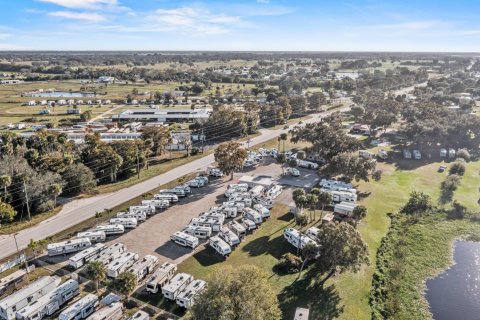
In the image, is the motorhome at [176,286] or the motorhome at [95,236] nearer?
the motorhome at [176,286]

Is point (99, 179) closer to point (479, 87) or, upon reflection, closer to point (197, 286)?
point (197, 286)

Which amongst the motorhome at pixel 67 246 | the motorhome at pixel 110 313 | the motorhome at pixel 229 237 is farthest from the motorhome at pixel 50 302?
the motorhome at pixel 229 237

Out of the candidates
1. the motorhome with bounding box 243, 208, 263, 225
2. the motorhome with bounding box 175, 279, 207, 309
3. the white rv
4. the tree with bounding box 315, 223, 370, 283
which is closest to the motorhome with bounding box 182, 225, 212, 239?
the motorhome with bounding box 243, 208, 263, 225

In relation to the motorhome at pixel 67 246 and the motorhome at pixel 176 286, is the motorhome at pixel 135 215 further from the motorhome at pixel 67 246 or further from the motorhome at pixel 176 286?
the motorhome at pixel 176 286

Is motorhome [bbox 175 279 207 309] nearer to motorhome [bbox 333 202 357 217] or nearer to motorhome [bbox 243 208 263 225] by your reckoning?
motorhome [bbox 243 208 263 225]

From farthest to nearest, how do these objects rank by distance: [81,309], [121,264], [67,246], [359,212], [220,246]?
[359,212]
[67,246]
[220,246]
[121,264]
[81,309]

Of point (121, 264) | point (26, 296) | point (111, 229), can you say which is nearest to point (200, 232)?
point (121, 264)

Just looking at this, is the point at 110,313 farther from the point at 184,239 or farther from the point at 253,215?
the point at 253,215
